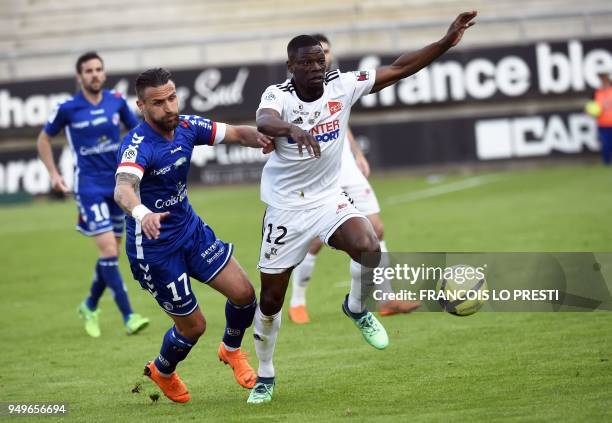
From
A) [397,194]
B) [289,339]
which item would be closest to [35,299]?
[289,339]

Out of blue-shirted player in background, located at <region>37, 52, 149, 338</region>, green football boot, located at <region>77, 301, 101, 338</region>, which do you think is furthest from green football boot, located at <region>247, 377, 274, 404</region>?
green football boot, located at <region>77, 301, 101, 338</region>

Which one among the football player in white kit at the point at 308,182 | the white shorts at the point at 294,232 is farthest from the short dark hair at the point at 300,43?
the white shorts at the point at 294,232

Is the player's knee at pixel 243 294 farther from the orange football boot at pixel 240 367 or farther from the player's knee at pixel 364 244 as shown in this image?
the player's knee at pixel 364 244

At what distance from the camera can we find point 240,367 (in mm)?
8633

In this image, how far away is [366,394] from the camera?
320 inches

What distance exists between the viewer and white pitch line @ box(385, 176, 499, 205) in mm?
23283

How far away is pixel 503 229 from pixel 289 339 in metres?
7.53

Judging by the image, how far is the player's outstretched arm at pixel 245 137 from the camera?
26.6 feet

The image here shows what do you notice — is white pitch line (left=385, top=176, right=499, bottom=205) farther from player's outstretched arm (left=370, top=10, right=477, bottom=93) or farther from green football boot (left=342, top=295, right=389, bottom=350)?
player's outstretched arm (left=370, top=10, right=477, bottom=93)

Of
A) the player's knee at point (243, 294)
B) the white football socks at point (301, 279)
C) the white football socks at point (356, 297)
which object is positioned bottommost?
the white football socks at point (301, 279)

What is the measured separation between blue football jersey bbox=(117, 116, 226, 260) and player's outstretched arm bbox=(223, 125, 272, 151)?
0.17ft

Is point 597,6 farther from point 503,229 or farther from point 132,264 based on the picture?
point 132,264

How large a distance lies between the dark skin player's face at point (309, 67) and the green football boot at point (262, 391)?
2.14 meters

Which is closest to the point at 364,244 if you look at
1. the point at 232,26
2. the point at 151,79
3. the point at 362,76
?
the point at 362,76
